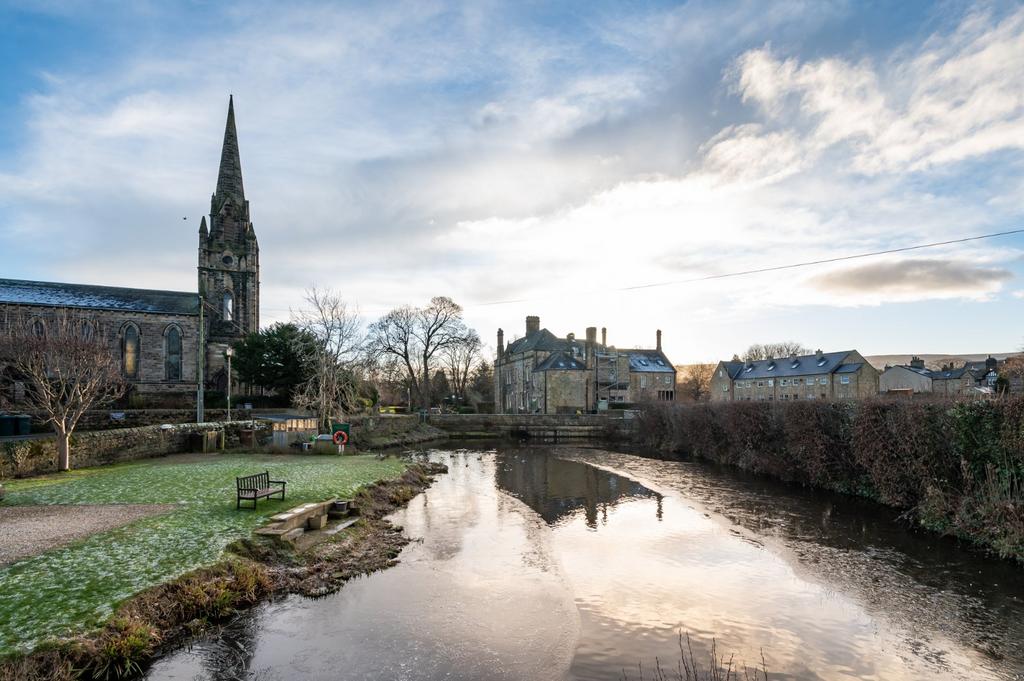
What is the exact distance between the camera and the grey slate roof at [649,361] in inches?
2808

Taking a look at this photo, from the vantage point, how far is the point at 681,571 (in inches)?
470

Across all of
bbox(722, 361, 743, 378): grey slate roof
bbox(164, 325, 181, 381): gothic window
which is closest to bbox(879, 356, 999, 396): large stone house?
bbox(722, 361, 743, 378): grey slate roof

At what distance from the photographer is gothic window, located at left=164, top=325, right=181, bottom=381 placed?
4566 cm

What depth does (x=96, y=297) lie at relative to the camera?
45.1m

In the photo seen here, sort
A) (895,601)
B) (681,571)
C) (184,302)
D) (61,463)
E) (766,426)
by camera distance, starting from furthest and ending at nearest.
→ 1. (184,302)
2. (766,426)
3. (61,463)
4. (681,571)
5. (895,601)

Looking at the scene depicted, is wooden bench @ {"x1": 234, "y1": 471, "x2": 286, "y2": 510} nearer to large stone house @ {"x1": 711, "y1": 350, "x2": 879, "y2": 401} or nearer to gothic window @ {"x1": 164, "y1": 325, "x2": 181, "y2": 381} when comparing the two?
gothic window @ {"x1": 164, "y1": 325, "x2": 181, "y2": 381}

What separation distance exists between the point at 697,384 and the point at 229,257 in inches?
3228

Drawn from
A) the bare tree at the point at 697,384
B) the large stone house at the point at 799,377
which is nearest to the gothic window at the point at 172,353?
the large stone house at the point at 799,377

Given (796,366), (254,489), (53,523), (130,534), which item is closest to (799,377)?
(796,366)

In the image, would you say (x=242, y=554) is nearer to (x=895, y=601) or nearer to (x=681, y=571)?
(x=681, y=571)

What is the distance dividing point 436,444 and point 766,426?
2419 cm

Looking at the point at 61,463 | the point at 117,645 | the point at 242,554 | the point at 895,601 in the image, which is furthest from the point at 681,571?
the point at 61,463

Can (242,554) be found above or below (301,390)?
below

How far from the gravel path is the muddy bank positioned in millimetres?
3298
